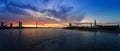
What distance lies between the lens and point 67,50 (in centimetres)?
1365

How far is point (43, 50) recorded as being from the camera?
44.9 ft

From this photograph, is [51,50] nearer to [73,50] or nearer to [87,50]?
[73,50]

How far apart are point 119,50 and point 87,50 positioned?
299 centimetres

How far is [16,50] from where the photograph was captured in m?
13.6

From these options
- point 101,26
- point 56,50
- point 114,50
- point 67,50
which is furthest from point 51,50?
point 101,26

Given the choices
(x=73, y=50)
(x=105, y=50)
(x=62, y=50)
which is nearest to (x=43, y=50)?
(x=62, y=50)

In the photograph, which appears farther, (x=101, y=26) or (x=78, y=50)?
(x=101, y=26)

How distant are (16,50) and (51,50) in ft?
10.2

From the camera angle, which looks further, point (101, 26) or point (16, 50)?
point (101, 26)

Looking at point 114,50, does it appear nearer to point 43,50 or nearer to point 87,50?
point 87,50

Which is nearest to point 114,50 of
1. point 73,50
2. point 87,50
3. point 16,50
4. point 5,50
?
point 87,50

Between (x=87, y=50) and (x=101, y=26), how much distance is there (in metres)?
90.9

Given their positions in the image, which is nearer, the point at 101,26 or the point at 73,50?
the point at 73,50

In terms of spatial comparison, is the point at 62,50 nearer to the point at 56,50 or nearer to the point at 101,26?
the point at 56,50
